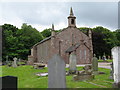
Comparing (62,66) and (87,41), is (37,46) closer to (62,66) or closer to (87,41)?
(87,41)

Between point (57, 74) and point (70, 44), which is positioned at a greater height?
point (70, 44)

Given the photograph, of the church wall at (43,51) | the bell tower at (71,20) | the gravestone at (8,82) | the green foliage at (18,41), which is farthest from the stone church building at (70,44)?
the gravestone at (8,82)

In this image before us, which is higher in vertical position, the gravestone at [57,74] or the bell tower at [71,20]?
the bell tower at [71,20]

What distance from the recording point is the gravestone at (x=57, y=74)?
Answer: 758cm

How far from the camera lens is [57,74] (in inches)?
299

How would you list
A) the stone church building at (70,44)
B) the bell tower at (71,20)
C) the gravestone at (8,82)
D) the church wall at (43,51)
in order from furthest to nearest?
the church wall at (43,51) < the bell tower at (71,20) < the stone church building at (70,44) < the gravestone at (8,82)

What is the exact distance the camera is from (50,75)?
303 inches

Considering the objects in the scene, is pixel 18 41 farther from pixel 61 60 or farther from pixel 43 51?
pixel 61 60

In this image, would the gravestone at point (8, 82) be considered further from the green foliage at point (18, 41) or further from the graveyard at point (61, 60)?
the green foliage at point (18, 41)

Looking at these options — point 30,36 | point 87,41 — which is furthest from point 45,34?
point 87,41

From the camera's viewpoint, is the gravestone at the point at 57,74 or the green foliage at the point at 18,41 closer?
the gravestone at the point at 57,74

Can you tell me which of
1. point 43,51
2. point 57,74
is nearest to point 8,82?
point 57,74

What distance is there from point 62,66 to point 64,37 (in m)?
32.2

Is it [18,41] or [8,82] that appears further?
[18,41]
